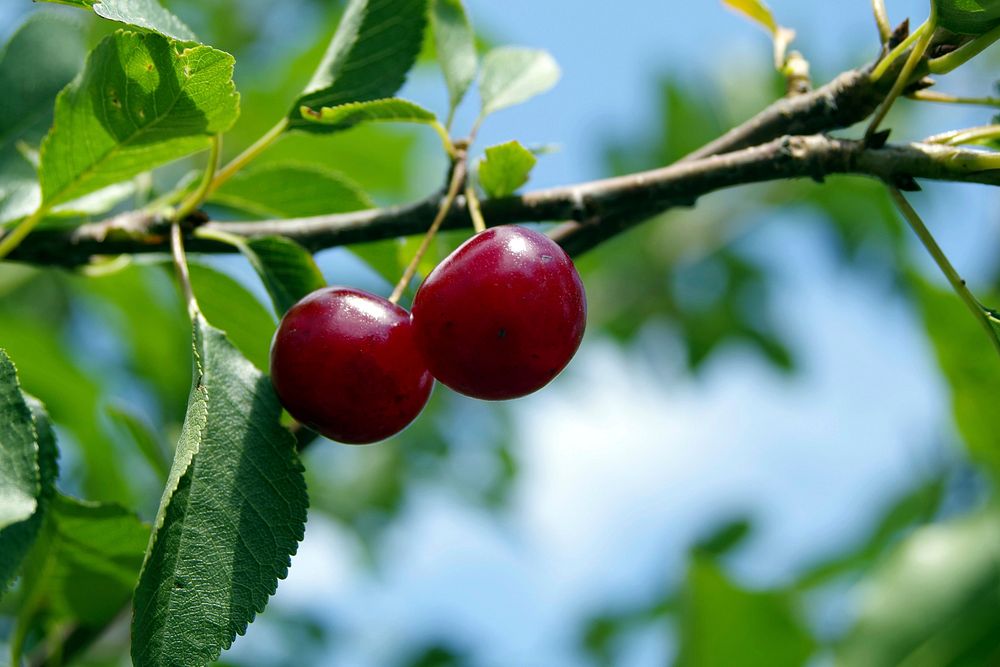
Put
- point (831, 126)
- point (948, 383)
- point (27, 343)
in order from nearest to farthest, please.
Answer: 1. point (831, 126)
2. point (948, 383)
3. point (27, 343)

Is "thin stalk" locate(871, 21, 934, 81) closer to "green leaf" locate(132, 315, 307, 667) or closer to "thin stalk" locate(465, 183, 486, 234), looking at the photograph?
"thin stalk" locate(465, 183, 486, 234)

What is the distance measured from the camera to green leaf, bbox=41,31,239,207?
3.66 ft

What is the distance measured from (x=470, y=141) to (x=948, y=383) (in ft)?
4.44

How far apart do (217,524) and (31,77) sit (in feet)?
2.85

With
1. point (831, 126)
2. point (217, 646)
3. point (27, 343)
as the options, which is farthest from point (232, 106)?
point (27, 343)

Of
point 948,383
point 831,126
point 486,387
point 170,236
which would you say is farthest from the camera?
point 948,383

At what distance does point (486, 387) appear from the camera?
113 cm

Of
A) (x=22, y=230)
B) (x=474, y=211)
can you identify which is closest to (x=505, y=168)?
(x=474, y=211)

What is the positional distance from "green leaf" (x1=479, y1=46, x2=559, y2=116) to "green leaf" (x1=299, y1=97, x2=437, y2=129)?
0.27 metres

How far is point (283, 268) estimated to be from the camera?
131 cm

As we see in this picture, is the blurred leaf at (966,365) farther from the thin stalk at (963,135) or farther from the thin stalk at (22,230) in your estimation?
the thin stalk at (22,230)

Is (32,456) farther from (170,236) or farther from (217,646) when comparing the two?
(170,236)

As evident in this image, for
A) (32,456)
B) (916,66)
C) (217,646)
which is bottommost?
(217,646)

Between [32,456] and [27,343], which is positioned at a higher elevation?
[32,456]
